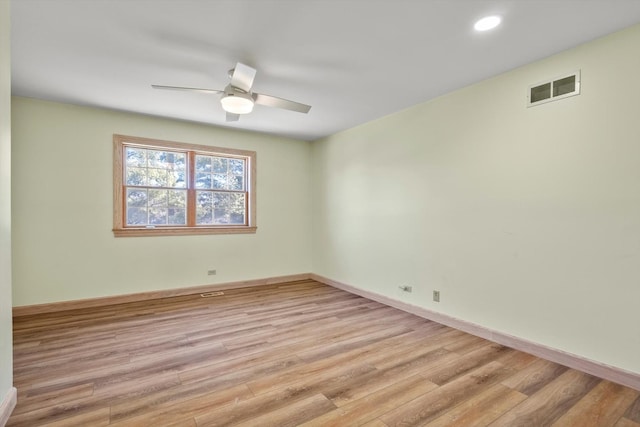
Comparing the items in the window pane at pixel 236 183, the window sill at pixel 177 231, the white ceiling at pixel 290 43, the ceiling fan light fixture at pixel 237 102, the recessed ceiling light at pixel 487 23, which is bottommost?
the window sill at pixel 177 231

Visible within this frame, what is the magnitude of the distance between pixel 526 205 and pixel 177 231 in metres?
4.43

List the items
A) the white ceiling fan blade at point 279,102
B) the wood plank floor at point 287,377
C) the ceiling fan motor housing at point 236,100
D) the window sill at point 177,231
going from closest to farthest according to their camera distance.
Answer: the wood plank floor at point 287,377, the ceiling fan motor housing at point 236,100, the white ceiling fan blade at point 279,102, the window sill at point 177,231

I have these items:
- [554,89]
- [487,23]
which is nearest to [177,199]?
[487,23]

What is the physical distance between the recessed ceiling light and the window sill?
4.10 metres

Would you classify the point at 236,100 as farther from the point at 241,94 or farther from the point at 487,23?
the point at 487,23

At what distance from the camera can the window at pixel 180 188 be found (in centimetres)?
429

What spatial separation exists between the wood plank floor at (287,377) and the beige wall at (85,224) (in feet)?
2.00

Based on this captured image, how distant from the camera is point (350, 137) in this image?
16.1ft

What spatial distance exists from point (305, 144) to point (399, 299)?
3298 mm

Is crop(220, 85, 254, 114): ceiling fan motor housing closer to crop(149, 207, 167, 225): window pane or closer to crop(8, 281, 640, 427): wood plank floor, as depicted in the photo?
crop(8, 281, 640, 427): wood plank floor

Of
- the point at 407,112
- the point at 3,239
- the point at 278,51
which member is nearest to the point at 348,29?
A: the point at 278,51

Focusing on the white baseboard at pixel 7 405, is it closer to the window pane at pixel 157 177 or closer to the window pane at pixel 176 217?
the window pane at pixel 176 217

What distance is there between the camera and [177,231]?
4.58 metres

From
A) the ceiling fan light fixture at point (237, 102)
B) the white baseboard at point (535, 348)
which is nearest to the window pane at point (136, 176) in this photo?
the ceiling fan light fixture at point (237, 102)
